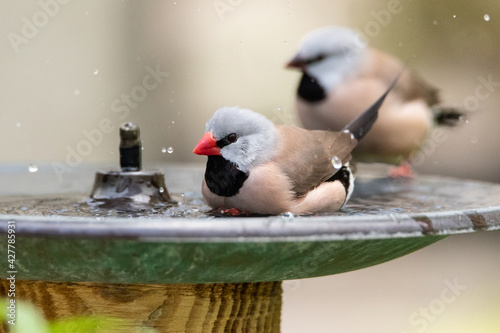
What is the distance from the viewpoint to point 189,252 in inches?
56.8

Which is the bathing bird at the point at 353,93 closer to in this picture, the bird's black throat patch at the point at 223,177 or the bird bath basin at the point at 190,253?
the bird bath basin at the point at 190,253

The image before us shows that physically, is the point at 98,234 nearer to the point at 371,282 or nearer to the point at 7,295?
the point at 7,295

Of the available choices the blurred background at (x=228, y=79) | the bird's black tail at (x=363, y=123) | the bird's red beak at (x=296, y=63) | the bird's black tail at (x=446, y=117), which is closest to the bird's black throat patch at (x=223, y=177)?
the bird's black tail at (x=363, y=123)

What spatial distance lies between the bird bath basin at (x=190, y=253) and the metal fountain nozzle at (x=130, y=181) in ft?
0.20

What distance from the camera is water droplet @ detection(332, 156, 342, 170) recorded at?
230 cm

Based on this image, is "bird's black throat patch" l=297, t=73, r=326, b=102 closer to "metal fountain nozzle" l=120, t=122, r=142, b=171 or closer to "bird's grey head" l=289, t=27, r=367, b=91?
"bird's grey head" l=289, t=27, r=367, b=91

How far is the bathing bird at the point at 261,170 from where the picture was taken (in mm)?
2059

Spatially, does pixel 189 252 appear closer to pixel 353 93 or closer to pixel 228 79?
pixel 353 93

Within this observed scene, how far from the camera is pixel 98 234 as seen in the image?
1.33m

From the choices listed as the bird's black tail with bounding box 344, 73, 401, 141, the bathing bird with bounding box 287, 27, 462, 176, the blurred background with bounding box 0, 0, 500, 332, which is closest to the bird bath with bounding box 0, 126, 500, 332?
the bird's black tail with bounding box 344, 73, 401, 141

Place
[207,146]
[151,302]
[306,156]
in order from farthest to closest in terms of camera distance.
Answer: [306,156]
[207,146]
[151,302]

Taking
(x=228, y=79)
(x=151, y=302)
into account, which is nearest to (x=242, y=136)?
(x=151, y=302)

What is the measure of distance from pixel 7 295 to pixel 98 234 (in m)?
0.66

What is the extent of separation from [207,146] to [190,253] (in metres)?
0.63
